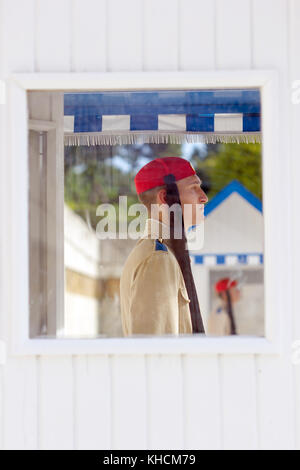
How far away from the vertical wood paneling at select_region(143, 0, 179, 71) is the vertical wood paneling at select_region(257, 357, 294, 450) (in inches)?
37.5

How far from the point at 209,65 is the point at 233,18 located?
0.53ft

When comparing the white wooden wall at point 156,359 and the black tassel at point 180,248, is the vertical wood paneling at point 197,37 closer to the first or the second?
the white wooden wall at point 156,359

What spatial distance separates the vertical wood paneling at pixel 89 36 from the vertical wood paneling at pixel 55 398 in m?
0.90

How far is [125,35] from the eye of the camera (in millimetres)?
2395

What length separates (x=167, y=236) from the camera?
9.93ft

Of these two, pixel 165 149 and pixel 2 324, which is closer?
pixel 2 324

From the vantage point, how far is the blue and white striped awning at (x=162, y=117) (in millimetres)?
2549

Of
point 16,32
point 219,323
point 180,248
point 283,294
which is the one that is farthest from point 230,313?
point 16,32

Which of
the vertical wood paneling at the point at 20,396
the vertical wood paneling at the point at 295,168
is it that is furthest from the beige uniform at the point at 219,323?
the vertical wood paneling at the point at 20,396

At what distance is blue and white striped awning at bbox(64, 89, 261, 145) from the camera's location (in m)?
2.55

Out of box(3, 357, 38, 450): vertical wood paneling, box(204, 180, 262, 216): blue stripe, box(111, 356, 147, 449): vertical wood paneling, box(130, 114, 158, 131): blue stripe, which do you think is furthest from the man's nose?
box(3, 357, 38, 450): vertical wood paneling

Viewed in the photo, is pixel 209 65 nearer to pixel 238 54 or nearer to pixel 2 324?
pixel 238 54

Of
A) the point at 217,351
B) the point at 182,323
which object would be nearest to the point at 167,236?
the point at 182,323

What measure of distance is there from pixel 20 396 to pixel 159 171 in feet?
3.98
